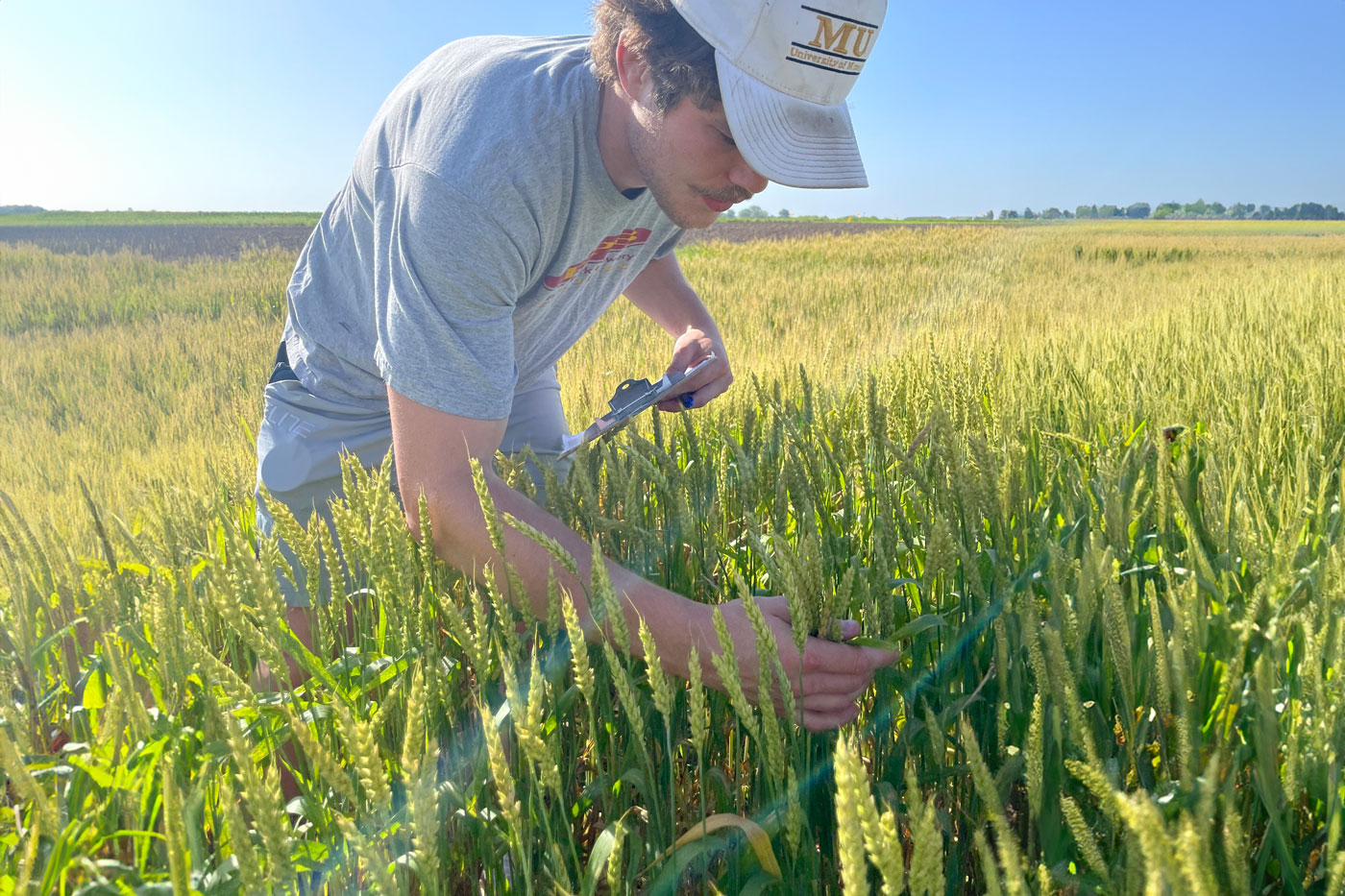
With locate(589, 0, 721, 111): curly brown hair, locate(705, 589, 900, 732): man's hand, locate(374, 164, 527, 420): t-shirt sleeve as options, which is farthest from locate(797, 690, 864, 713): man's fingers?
locate(589, 0, 721, 111): curly brown hair

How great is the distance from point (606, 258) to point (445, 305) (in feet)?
2.10

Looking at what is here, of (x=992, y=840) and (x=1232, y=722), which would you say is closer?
(x=1232, y=722)

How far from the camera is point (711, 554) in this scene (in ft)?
4.00

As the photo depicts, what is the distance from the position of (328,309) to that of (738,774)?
51.0 inches

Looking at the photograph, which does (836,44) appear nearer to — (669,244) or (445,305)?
(445,305)

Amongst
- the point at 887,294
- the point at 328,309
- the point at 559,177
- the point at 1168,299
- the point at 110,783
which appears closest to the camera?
the point at 110,783

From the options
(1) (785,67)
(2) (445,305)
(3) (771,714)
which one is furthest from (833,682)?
(1) (785,67)

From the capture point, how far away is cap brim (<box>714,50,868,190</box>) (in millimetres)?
1260

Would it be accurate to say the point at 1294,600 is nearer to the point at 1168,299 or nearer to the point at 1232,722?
the point at 1232,722

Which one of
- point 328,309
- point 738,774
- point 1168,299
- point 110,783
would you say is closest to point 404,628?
point 110,783

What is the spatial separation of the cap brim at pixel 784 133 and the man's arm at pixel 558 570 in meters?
0.54

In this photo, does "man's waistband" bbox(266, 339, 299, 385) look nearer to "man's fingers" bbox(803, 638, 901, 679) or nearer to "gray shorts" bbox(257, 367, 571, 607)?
"gray shorts" bbox(257, 367, 571, 607)

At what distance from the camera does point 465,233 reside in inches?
→ 50.4

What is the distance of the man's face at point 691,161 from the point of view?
1324mm
